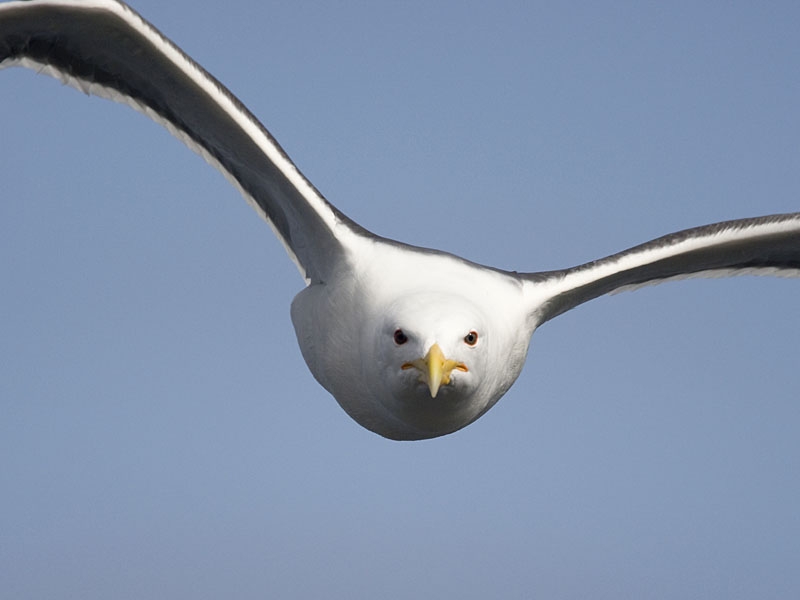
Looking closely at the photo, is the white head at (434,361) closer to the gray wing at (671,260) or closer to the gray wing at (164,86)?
the gray wing at (671,260)

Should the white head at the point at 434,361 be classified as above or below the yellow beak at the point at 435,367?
above

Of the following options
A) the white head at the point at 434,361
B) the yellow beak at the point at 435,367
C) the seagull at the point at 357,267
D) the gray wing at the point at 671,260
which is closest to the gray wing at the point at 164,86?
the seagull at the point at 357,267

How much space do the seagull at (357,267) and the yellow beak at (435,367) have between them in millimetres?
11

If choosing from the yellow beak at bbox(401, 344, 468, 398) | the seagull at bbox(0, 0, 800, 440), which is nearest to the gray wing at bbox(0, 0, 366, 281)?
the seagull at bbox(0, 0, 800, 440)

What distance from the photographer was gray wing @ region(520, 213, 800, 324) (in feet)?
37.4

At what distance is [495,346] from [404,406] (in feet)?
3.27

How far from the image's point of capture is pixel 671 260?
1264 centimetres

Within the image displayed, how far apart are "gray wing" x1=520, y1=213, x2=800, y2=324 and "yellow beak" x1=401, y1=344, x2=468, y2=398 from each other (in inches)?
85.5

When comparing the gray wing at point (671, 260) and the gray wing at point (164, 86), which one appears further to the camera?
the gray wing at point (671, 260)

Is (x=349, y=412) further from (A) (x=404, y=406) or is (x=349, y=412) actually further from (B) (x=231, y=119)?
(B) (x=231, y=119)

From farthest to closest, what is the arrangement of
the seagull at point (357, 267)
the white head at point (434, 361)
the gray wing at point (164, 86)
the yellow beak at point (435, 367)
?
the gray wing at point (164, 86) < the seagull at point (357, 267) < the white head at point (434, 361) < the yellow beak at point (435, 367)

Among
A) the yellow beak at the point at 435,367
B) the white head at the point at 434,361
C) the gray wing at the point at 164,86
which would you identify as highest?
the gray wing at the point at 164,86

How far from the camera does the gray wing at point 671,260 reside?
1141cm

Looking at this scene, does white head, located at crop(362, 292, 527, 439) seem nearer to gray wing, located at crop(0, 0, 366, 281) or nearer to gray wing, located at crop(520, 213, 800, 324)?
gray wing, located at crop(520, 213, 800, 324)
